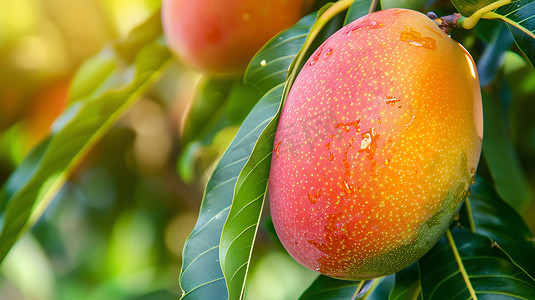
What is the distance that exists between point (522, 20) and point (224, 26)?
1.15 feet

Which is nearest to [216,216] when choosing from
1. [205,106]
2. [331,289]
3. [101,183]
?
[331,289]

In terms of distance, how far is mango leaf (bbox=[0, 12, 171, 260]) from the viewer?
24.5 inches

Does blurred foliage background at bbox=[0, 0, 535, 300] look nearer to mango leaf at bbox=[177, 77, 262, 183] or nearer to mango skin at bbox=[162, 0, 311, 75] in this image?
mango leaf at bbox=[177, 77, 262, 183]

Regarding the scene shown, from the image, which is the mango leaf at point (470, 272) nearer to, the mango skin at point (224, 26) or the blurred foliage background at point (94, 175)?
the mango skin at point (224, 26)

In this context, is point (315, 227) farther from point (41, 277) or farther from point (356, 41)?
point (41, 277)

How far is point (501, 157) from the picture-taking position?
708 millimetres

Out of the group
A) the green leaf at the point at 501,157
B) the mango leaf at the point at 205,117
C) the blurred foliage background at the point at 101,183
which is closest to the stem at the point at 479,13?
the green leaf at the point at 501,157

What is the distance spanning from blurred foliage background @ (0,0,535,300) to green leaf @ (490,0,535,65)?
0.67 m

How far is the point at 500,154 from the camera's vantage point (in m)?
0.71

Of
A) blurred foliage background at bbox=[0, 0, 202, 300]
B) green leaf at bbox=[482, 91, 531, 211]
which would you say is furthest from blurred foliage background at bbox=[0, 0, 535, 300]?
green leaf at bbox=[482, 91, 531, 211]

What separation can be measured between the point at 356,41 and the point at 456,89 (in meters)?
0.09

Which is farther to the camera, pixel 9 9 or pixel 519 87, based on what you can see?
pixel 9 9

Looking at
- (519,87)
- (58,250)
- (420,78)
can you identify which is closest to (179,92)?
(58,250)

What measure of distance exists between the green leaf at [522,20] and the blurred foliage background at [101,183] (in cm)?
67
